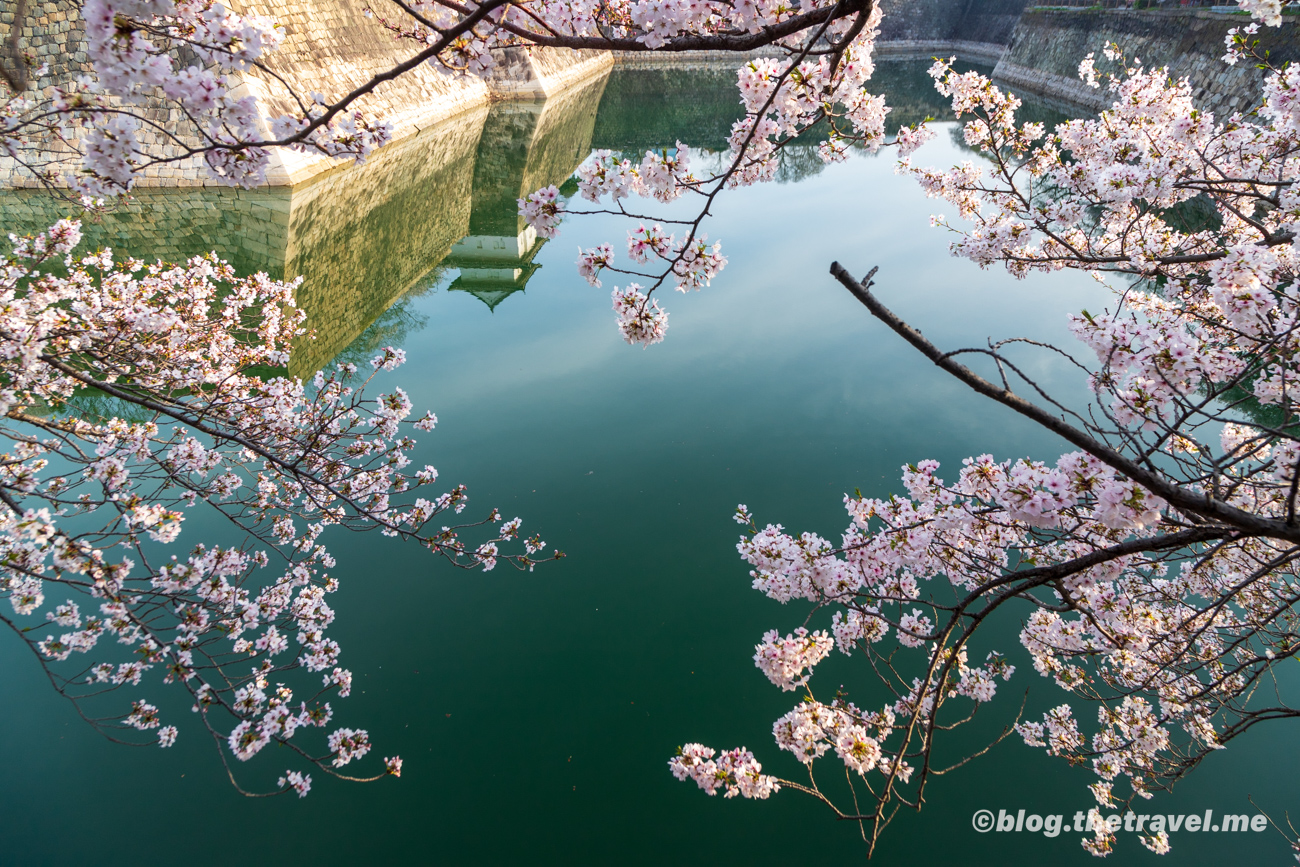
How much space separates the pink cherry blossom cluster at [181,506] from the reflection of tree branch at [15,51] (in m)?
14.7

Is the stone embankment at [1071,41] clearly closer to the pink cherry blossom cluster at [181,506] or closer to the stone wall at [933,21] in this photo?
the stone wall at [933,21]

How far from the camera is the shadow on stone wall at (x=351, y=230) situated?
10883 millimetres

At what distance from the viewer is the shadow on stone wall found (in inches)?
428

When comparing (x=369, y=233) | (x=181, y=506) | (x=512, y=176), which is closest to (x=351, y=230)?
(x=369, y=233)

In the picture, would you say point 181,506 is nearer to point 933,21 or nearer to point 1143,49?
point 1143,49

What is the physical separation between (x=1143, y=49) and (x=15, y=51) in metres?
33.9

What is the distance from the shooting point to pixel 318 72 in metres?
18.3

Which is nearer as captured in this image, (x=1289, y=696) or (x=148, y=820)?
(x=148, y=820)

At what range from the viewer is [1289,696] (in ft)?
15.3

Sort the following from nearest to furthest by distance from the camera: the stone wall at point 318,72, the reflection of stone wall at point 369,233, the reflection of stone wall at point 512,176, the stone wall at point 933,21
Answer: the reflection of stone wall at point 369,233, the reflection of stone wall at point 512,176, the stone wall at point 318,72, the stone wall at point 933,21

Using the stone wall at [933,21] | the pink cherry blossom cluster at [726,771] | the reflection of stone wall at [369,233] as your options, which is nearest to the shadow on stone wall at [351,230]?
the reflection of stone wall at [369,233]

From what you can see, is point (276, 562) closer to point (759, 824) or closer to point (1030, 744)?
point (759, 824)

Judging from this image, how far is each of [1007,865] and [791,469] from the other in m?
4.01

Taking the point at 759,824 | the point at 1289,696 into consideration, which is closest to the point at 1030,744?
the point at 759,824
